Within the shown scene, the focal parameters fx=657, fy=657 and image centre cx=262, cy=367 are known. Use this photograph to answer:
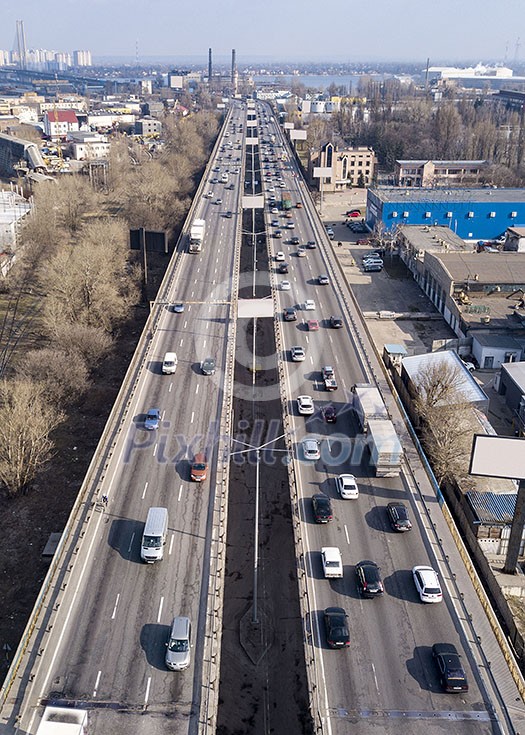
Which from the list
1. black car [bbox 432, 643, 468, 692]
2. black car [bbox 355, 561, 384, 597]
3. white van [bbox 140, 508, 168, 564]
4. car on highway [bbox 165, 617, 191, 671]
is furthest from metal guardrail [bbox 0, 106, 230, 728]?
black car [bbox 432, 643, 468, 692]

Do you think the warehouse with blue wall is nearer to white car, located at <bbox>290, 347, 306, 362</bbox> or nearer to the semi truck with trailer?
the semi truck with trailer

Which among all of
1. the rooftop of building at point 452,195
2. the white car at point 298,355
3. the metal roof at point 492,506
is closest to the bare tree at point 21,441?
the white car at point 298,355

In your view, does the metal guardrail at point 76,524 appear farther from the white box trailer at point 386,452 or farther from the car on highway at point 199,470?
the white box trailer at point 386,452

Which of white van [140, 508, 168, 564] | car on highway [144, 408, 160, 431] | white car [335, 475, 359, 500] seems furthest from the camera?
car on highway [144, 408, 160, 431]

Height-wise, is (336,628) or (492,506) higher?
(336,628)

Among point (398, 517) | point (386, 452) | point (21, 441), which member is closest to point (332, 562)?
point (398, 517)

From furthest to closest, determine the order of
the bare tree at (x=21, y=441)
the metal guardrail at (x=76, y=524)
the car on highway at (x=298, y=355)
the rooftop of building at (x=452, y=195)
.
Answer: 1. the rooftop of building at (x=452, y=195)
2. the car on highway at (x=298, y=355)
3. the bare tree at (x=21, y=441)
4. the metal guardrail at (x=76, y=524)

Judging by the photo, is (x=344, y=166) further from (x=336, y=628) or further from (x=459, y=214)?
(x=336, y=628)
